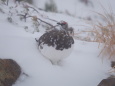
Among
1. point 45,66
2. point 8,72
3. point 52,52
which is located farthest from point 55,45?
point 8,72

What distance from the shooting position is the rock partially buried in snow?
111 centimetres

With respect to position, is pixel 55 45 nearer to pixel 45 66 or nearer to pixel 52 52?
pixel 52 52

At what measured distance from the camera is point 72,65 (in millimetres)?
1447

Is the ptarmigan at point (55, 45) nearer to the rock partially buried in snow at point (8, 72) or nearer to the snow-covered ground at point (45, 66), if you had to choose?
the snow-covered ground at point (45, 66)

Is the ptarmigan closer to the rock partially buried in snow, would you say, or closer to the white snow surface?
the white snow surface

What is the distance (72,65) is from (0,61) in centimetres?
58

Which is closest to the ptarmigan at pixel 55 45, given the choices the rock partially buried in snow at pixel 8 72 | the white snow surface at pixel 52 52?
the white snow surface at pixel 52 52

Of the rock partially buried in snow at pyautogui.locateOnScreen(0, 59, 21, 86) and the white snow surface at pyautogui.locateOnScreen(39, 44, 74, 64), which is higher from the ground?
the white snow surface at pyautogui.locateOnScreen(39, 44, 74, 64)

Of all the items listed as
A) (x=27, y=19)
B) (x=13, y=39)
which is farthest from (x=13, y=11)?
(x=13, y=39)

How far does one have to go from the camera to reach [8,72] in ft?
3.76

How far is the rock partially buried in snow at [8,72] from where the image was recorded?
1105 millimetres

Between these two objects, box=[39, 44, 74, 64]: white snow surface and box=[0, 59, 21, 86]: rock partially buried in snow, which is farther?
box=[39, 44, 74, 64]: white snow surface

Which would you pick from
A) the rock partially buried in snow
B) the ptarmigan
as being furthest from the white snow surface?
the rock partially buried in snow

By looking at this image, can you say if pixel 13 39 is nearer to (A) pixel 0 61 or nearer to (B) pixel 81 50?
(A) pixel 0 61
